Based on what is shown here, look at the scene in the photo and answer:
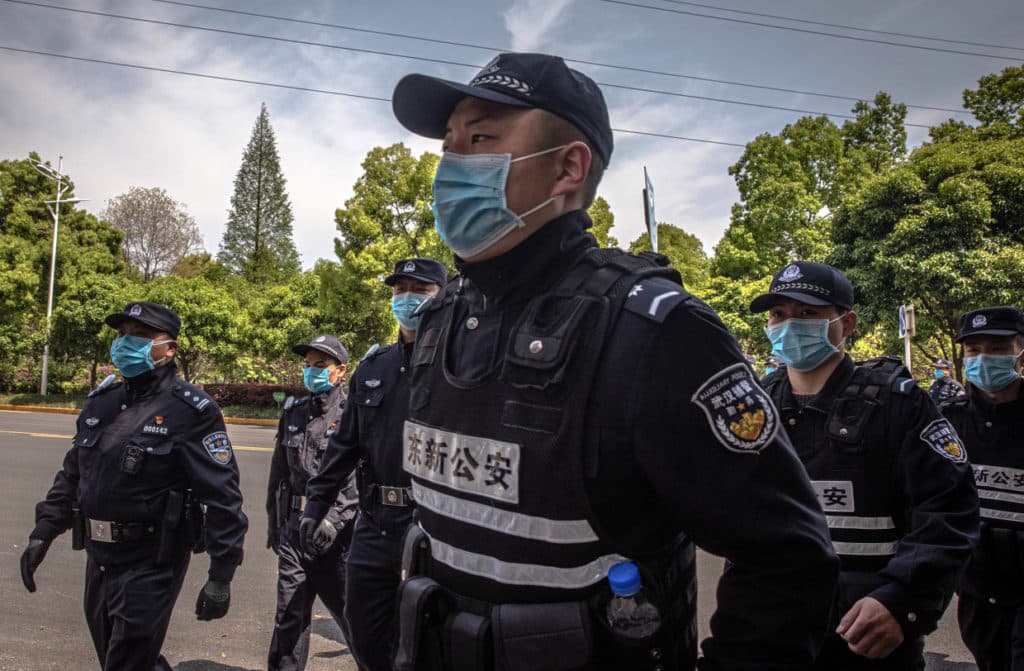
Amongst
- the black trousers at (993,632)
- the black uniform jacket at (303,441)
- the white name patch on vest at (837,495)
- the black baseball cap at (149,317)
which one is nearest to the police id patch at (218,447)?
the black baseball cap at (149,317)

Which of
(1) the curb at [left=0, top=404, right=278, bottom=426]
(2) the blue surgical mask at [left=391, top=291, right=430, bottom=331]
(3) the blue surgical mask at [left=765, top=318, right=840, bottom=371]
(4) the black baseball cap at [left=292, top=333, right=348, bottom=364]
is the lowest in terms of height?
(1) the curb at [left=0, top=404, right=278, bottom=426]

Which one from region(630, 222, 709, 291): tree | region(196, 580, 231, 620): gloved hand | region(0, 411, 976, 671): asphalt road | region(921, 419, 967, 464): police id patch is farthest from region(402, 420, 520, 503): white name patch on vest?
region(630, 222, 709, 291): tree

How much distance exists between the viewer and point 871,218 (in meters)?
18.3

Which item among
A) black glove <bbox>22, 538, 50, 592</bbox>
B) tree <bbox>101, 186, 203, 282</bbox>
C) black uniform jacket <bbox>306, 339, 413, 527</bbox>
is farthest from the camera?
tree <bbox>101, 186, 203, 282</bbox>

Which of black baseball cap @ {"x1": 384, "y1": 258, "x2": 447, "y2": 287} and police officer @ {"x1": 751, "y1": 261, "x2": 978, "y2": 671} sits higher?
black baseball cap @ {"x1": 384, "y1": 258, "x2": 447, "y2": 287}

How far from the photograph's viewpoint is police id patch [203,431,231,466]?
149 inches

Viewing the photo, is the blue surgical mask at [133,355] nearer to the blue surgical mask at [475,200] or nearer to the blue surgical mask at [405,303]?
the blue surgical mask at [405,303]

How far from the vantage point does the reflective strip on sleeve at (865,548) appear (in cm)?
265

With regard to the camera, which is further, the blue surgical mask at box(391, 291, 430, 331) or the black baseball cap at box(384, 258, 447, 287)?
the black baseball cap at box(384, 258, 447, 287)

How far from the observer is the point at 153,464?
3.68m

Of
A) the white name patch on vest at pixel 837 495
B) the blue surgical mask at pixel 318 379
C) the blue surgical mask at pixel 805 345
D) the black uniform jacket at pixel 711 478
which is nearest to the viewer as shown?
the black uniform jacket at pixel 711 478

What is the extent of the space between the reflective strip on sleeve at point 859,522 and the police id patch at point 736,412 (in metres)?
1.62

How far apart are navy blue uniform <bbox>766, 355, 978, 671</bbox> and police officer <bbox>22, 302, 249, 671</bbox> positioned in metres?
2.89

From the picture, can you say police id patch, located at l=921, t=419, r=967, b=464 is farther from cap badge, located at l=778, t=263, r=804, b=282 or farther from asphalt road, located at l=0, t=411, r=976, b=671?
asphalt road, located at l=0, t=411, r=976, b=671
